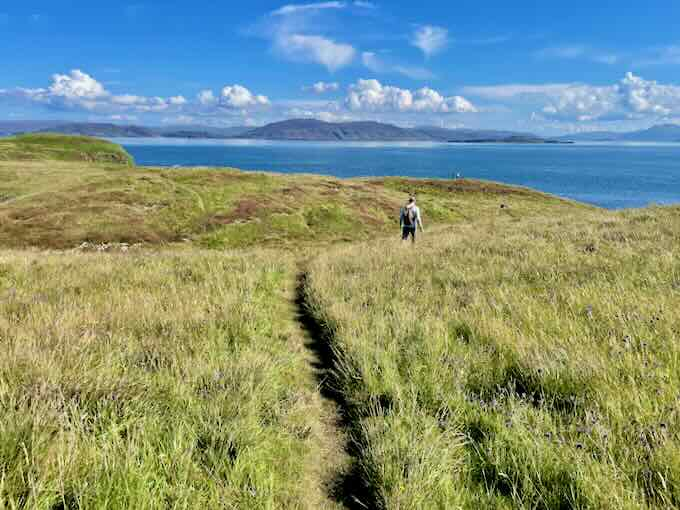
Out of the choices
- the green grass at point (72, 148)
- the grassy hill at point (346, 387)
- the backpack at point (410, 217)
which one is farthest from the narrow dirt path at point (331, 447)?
the green grass at point (72, 148)

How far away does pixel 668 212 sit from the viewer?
2206 cm

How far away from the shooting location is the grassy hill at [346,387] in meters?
3.02

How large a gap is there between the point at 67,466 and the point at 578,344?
586 centimetres

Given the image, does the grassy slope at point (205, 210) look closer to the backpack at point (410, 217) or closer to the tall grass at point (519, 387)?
the backpack at point (410, 217)

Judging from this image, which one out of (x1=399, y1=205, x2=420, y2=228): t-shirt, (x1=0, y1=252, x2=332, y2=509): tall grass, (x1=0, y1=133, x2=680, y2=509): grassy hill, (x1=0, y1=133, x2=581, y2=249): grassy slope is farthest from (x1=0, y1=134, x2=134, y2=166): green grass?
(x1=0, y1=252, x2=332, y2=509): tall grass

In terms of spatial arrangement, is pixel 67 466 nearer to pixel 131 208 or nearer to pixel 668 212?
pixel 668 212

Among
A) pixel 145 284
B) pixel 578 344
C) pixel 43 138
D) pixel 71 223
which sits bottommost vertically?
pixel 71 223

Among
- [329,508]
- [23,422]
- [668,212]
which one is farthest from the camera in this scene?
[668,212]

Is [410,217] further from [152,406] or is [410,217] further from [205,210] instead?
[205,210]

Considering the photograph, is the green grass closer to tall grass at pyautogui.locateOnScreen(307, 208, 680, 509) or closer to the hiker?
the hiker

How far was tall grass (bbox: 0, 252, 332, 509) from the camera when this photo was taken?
287cm

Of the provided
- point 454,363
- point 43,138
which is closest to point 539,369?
point 454,363

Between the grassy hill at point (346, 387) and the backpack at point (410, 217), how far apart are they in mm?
10545

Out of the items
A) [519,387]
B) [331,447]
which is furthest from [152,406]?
[519,387]
